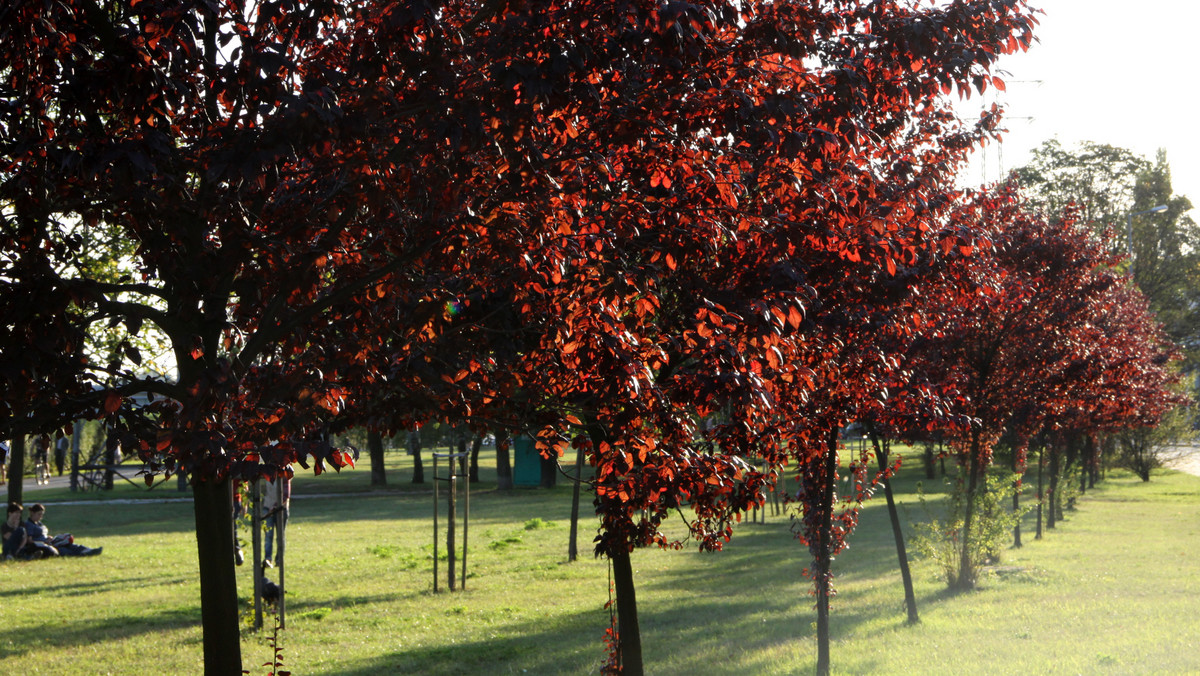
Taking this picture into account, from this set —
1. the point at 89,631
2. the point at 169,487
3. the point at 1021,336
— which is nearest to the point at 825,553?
the point at 1021,336

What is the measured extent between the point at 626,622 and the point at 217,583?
3.71m

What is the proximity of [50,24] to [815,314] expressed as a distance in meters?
5.38

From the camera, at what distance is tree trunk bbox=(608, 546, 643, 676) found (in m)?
7.61

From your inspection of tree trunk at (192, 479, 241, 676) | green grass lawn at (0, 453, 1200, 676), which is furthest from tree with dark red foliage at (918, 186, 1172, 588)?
tree trunk at (192, 479, 241, 676)

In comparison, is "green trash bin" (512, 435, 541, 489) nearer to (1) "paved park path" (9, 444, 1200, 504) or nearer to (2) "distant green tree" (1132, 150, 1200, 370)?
(1) "paved park path" (9, 444, 1200, 504)

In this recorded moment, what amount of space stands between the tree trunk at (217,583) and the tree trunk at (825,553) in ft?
17.5

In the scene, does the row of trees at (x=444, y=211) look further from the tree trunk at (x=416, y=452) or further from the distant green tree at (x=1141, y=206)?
the distant green tree at (x=1141, y=206)

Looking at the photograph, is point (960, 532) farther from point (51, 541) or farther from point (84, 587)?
point (51, 541)

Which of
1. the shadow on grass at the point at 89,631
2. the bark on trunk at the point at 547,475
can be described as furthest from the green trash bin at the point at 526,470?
the shadow on grass at the point at 89,631

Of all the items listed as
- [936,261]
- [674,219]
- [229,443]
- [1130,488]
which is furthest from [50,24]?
[1130,488]

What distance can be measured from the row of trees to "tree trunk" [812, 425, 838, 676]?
2553 millimetres

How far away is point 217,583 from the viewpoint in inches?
207

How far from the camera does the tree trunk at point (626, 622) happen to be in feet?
25.0

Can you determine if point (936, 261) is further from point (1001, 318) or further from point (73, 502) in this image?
point (73, 502)
